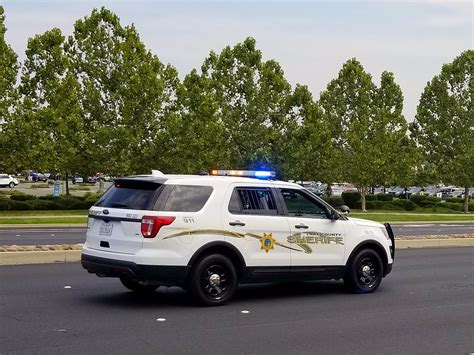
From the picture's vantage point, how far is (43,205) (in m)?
35.8

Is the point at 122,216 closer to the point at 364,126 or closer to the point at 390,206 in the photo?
the point at 364,126

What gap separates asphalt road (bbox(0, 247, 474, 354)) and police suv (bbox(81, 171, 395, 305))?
401mm

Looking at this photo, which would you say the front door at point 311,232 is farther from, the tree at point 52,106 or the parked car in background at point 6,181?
the parked car in background at point 6,181

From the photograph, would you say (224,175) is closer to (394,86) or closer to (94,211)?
(94,211)

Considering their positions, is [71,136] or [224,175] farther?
[71,136]

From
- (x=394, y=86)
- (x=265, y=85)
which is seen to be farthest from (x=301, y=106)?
(x=394, y=86)

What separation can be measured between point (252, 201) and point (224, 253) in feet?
2.92

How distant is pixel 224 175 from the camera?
32.3 feet

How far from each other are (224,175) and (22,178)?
9448 centimetres

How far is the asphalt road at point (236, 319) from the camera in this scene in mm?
6836

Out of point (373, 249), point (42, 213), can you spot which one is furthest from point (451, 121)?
point (373, 249)

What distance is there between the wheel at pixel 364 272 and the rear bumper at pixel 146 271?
293cm

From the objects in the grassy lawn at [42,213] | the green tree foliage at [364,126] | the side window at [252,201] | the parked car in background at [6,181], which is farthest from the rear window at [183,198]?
the parked car in background at [6,181]

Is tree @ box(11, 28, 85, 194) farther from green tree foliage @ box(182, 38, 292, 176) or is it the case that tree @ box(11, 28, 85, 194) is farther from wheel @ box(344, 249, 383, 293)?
wheel @ box(344, 249, 383, 293)
